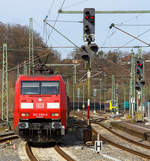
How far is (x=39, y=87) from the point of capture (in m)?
15.6

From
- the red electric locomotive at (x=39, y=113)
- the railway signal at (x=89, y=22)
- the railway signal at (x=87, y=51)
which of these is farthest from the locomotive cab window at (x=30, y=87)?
the railway signal at (x=89, y=22)

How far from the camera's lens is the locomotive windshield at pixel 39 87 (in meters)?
15.5

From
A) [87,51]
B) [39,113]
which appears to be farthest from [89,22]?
[39,113]

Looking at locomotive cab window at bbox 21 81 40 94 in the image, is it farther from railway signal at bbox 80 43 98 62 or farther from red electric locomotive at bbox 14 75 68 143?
railway signal at bbox 80 43 98 62

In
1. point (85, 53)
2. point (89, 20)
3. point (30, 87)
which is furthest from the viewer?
point (30, 87)

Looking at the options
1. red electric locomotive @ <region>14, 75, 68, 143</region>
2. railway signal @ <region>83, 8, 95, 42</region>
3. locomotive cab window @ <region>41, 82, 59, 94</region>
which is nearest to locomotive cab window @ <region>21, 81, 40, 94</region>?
red electric locomotive @ <region>14, 75, 68, 143</region>

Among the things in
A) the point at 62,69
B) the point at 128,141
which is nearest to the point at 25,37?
the point at 62,69

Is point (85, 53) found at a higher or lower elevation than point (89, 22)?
lower

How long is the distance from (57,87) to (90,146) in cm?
307

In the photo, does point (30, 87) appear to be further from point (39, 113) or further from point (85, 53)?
point (85, 53)

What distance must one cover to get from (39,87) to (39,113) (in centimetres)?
128

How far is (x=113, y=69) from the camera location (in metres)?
72.3

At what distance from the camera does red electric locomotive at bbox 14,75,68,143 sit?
1498 cm

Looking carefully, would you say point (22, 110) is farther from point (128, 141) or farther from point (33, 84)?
point (128, 141)
